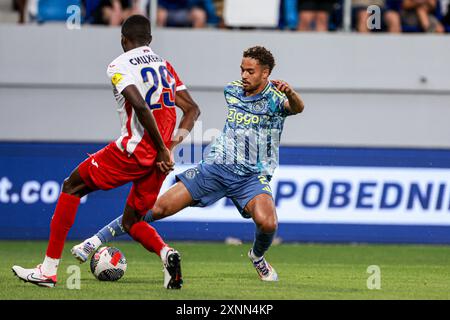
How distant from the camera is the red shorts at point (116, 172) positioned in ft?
28.1

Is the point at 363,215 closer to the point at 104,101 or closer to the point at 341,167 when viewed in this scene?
the point at 341,167

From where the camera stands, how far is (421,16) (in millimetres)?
15953

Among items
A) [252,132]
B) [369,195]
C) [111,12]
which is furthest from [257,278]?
[111,12]

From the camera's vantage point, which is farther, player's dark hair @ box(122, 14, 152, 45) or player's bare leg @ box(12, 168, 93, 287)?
player's dark hair @ box(122, 14, 152, 45)

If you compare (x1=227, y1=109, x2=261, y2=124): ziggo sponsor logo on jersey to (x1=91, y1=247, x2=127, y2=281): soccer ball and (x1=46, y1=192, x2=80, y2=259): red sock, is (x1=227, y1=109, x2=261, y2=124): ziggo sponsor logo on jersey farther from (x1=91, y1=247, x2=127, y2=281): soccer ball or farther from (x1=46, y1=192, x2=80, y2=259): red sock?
(x1=46, y1=192, x2=80, y2=259): red sock

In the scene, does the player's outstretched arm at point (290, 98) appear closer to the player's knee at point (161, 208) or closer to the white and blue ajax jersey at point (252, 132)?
the white and blue ajax jersey at point (252, 132)

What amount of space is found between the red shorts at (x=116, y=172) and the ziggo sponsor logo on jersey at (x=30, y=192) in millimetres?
5777

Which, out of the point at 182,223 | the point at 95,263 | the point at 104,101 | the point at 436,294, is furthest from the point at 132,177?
the point at 104,101

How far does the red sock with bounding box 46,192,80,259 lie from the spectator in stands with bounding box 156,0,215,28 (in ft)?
24.9

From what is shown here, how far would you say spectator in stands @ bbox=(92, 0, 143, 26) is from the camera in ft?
51.6

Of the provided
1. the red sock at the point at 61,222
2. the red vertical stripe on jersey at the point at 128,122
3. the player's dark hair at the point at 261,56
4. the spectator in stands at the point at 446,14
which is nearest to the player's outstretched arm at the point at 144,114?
the red vertical stripe on jersey at the point at 128,122

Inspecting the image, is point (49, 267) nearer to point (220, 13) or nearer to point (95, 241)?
point (95, 241)

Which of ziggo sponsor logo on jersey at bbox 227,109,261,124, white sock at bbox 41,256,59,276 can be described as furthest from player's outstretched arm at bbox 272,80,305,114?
white sock at bbox 41,256,59,276

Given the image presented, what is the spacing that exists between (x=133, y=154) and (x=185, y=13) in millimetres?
7596
